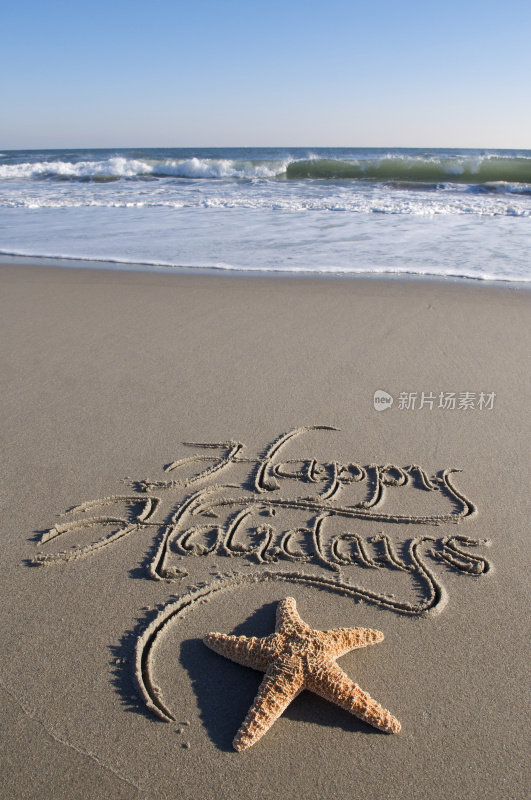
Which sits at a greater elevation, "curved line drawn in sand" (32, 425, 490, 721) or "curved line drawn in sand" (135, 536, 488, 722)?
"curved line drawn in sand" (32, 425, 490, 721)

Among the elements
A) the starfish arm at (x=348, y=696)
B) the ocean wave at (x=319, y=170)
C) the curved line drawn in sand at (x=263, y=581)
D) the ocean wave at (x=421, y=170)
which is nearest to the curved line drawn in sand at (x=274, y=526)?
the curved line drawn in sand at (x=263, y=581)

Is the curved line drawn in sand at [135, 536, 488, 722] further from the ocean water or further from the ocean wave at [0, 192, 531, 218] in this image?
the ocean wave at [0, 192, 531, 218]

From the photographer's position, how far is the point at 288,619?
2248 millimetres

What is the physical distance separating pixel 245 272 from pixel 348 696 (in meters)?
6.56

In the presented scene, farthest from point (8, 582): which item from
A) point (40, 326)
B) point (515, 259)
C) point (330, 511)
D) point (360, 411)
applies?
point (515, 259)

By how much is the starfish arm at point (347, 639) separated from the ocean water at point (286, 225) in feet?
20.4

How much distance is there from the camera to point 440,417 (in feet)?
13.5

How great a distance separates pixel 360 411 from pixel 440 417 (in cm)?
56

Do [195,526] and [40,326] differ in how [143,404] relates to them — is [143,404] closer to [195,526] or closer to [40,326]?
[195,526]
